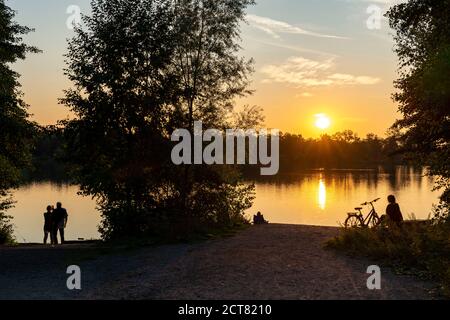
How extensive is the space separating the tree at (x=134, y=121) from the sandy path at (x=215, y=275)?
4115 mm

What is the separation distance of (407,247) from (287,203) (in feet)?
185

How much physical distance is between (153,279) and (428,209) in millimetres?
57783

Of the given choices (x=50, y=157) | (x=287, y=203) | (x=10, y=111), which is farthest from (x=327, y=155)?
(x=10, y=111)

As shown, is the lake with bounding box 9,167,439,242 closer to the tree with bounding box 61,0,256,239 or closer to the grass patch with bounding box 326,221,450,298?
the tree with bounding box 61,0,256,239

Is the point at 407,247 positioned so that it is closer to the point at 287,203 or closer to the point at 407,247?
the point at 407,247

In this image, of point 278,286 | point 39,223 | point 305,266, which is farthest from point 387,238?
point 39,223

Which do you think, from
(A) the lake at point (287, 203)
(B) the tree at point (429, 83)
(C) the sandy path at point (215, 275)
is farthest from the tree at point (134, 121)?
(A) the lake at point (287, 203)

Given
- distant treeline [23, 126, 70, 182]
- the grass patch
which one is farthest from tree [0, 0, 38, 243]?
the grass patch

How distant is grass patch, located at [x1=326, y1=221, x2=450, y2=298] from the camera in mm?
12875

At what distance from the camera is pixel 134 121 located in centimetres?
2148

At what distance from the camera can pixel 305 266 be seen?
13898 mm

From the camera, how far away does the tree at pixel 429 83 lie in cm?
1334
